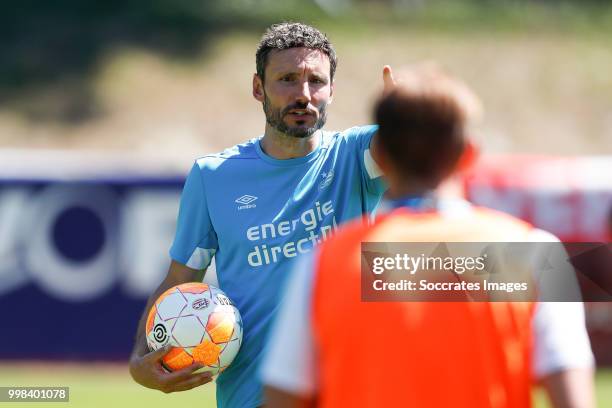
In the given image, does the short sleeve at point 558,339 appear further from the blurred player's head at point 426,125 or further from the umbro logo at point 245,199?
the umbro logo at point 245,199

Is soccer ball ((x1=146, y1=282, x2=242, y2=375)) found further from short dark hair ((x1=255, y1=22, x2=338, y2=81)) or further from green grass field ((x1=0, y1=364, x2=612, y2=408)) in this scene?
green grass field ((x1=0, y1=364, x2=612, y2=408))

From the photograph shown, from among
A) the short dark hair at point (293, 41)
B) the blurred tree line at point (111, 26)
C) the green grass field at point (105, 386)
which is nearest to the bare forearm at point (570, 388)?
the short dark hair at point (293, 41)

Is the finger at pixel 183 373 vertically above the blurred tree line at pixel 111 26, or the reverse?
the blurred tree line at pixel 111 26

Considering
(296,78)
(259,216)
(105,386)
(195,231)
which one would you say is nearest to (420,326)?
(259,216)

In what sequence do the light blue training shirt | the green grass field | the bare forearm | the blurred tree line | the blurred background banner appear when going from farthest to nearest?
the blurred tree line → the blurred background banner → the green grass field → the light blue training shirt → the bare forearm

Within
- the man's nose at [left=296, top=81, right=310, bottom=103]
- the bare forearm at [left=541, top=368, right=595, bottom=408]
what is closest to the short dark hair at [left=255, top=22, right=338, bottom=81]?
the man's nose at [left=296, top=81, right=310, bottom=103]

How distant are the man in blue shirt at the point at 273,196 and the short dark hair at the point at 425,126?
6.42 feet

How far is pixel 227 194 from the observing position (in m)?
4.62

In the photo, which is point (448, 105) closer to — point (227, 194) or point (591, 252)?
point (227, 194)

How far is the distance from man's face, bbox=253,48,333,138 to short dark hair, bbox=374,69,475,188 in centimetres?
205

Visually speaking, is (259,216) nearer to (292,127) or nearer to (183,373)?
(292,127)

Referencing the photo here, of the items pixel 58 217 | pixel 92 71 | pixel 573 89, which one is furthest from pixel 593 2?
pixel 58 217

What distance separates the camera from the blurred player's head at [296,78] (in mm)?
4648

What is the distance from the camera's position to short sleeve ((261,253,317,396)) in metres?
2.57
